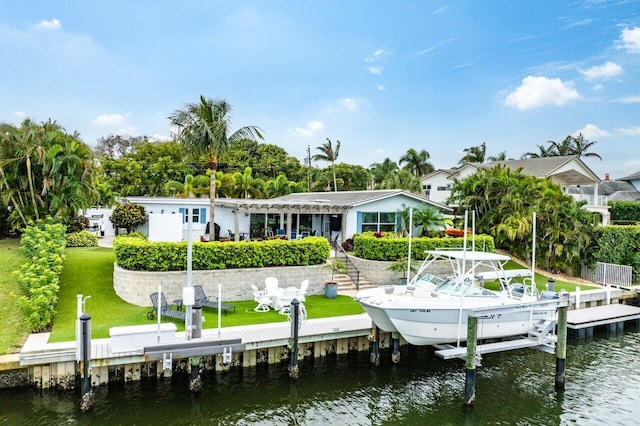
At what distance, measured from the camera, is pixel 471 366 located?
Answer: 11016 millimetres

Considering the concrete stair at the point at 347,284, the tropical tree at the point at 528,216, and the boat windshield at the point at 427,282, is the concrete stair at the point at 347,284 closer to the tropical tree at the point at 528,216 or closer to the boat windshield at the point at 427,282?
the boat windshield at the point at 427,282

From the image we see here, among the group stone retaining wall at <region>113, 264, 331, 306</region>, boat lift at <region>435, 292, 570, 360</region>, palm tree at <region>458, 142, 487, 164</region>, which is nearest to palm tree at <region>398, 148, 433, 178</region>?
palm tree at <region>458, 142, 487, 164</region>

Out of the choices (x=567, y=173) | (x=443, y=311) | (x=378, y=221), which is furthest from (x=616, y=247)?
(x=443, y=311)

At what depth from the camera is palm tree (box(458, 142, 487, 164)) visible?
59.7 metres

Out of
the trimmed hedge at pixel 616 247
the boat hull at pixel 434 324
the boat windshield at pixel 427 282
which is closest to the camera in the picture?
the boat hull at pixel 434 324

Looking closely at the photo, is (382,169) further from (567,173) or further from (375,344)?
(375,344)

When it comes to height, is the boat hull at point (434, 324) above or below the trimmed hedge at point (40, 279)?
below

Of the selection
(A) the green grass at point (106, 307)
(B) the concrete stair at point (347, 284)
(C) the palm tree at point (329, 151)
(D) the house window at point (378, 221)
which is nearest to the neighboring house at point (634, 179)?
(C) the palm tree at point (329, 151)

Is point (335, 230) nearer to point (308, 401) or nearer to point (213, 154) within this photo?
point (213, 154)

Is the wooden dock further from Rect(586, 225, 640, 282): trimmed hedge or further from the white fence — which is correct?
Rect(586, 225, 640, 282): trimmed hedge

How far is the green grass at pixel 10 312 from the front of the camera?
36.3 feet

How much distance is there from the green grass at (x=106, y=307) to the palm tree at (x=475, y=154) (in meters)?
47.5

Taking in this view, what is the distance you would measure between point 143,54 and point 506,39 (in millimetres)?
25276

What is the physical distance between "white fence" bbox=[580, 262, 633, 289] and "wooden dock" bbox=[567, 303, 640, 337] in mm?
4070
